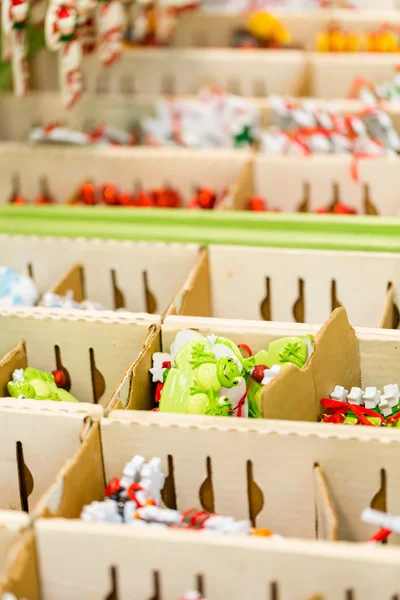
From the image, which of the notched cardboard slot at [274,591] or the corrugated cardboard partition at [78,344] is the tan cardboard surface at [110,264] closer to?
the corrugated cardboard partition at [78,344]

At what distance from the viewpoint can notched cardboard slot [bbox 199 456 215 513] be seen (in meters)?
1.73

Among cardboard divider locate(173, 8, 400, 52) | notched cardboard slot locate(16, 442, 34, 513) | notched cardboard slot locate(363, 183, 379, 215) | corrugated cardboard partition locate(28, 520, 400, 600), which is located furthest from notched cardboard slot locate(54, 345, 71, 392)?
cardboard divider locate(173, 8, 400, 52)

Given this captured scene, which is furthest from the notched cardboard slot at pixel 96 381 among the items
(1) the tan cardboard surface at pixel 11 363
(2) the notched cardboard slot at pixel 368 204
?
(2) the notched cardboard slot at pixel 368 204

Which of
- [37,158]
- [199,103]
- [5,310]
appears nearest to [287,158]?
[199,103]

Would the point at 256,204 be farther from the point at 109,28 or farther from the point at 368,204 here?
the point at 109,28

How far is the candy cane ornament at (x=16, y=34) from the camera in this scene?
2.75 meters

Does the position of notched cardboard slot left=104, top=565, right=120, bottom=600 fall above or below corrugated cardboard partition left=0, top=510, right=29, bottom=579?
below

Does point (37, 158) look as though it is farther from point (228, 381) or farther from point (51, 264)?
point (228, 381)

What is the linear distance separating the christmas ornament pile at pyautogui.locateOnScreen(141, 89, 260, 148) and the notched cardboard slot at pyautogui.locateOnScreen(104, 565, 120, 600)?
1984mm

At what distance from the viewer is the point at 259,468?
5.56ft

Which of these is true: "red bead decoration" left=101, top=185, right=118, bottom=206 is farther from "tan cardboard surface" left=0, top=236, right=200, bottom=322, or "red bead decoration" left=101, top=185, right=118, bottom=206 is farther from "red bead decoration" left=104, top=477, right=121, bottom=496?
"red bead decoration" left=104, top=477, right=121, bottom=496

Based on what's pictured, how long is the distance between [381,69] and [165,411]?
225 centimetres

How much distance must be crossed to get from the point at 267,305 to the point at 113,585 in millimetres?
1087

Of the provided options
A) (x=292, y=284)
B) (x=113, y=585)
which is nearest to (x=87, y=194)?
(x=292, y=284)
